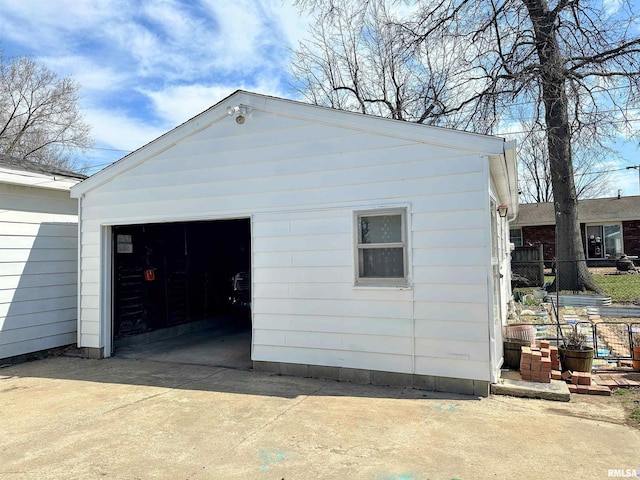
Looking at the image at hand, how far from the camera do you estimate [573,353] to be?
202 inches

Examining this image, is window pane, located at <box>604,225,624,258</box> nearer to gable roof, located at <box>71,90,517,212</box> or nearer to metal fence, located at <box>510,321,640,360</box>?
metal fence, located at <box>510,321,640,360</box>

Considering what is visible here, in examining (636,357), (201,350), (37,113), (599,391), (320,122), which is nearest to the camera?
(599,391)

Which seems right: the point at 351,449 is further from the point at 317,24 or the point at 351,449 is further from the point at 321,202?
the point at 317,24

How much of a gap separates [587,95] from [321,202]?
37.1 ft

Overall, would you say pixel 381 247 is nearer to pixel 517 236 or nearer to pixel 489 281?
Answer: pixel 489 281

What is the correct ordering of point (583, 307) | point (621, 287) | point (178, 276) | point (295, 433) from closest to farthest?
point (295, 433)
point (178, 276)
point (583, 307)
point (621, 287)

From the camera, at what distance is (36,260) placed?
686cm

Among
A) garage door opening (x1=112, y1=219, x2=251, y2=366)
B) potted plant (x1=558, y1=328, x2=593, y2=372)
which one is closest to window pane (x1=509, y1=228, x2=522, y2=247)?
garage door opening (x1=112, y1=219, x2=251, y2=366)

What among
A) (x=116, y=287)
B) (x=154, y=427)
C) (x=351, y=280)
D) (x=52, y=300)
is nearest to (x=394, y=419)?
(x=351, y=280)

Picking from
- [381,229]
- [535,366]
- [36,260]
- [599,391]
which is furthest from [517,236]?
[36,260]

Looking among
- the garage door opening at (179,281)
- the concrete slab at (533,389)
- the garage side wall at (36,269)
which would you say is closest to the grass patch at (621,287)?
the concrete slab at (533,389)

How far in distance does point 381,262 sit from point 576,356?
2.68 m

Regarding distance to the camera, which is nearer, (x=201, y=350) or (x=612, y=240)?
(x=201, y=350)

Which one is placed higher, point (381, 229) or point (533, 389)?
point (381, 229)
